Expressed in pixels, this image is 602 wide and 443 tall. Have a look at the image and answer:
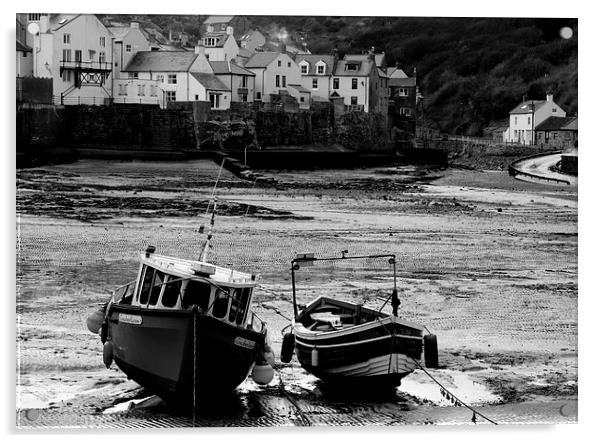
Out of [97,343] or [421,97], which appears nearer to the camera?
[97,343]

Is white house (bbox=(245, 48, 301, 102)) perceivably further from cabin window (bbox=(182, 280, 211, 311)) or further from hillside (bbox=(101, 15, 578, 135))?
cabin window (bbox=(182, 280, 211, 311))

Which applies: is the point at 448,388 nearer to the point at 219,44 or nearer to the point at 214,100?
the point at 214,100

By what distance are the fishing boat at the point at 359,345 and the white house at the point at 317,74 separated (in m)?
1.34

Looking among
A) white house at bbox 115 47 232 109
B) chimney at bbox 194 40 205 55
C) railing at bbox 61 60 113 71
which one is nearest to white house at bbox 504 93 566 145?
white house at bbox 115 47 232 109

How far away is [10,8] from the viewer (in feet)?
28.0

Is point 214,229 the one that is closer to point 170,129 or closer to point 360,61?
point 170,129

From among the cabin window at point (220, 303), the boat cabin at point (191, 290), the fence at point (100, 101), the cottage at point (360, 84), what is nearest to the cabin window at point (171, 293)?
the boat cabin at point (191, 290)

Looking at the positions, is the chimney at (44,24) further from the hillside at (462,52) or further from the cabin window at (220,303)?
the cabin window at (220,303)

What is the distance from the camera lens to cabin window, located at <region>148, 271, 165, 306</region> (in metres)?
8.27

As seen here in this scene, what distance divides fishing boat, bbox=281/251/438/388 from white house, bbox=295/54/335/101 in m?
1.34

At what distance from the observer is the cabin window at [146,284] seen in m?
8.35

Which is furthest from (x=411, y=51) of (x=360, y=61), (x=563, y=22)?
(x=563, y=22)

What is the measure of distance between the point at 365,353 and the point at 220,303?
1.07m

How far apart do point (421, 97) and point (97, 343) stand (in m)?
2.91
